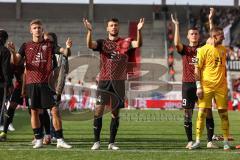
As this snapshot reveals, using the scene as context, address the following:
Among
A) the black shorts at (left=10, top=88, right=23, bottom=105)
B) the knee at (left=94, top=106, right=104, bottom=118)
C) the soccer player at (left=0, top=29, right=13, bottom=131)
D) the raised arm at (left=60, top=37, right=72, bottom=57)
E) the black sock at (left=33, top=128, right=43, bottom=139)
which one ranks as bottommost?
the black sock at (left=33, top=128, right=43, bottom=139)

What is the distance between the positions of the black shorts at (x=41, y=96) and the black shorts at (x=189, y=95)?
2.30m

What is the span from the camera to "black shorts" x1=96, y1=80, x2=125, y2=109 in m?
10.2

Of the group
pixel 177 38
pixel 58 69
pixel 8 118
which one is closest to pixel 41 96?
pixel 58 69

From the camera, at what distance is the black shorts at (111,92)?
1015 cm

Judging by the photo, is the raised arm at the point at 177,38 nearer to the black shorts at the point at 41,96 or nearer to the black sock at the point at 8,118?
the black shorts at the point at 41,96

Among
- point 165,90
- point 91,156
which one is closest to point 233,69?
point 165,90

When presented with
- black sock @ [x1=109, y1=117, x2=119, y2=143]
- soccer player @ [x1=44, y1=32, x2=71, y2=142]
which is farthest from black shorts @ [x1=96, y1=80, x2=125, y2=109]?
soccer player @ [x1=44, y1=32, x2=71, y2=142]

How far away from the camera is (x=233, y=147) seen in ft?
33.9

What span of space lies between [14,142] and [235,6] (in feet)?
131

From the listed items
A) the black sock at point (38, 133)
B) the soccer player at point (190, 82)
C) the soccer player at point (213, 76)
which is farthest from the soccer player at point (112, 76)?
the soccer player at point (213, 76)

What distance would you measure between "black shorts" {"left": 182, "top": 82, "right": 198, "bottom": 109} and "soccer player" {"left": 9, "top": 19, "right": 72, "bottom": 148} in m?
A: 2.23

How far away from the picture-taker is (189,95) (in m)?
10.8

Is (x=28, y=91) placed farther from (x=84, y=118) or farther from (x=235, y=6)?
(x=235, y=6)

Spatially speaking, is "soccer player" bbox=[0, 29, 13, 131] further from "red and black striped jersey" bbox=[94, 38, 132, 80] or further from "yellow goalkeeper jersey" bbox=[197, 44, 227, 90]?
"yellow goalkeeper jersey" bbox=[197, 44, 227, 90]
